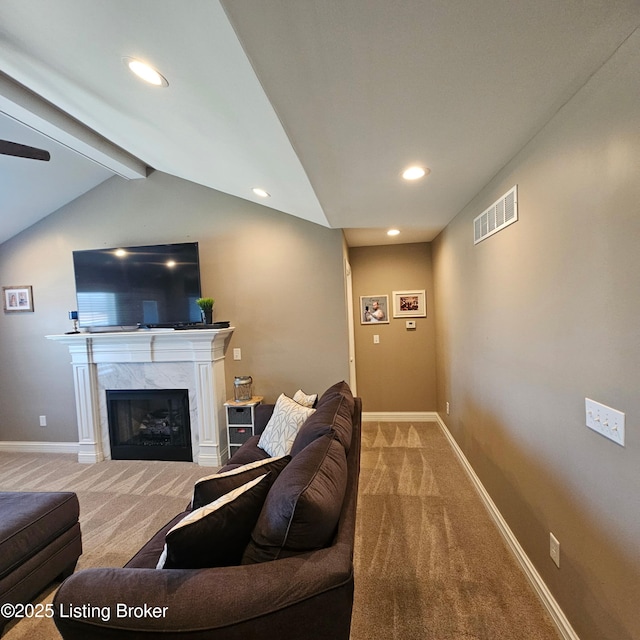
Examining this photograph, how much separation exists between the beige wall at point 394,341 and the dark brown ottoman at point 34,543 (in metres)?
3.33

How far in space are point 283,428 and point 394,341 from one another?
98.5 inches

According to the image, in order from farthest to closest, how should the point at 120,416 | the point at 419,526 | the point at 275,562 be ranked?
the point at 120,416 → the point at 419,526 → the point at 275,562

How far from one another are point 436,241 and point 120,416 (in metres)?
4.26

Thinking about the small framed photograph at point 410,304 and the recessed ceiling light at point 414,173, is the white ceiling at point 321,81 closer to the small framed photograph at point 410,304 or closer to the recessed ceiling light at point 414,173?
the recessed ceiling light at point 414,173

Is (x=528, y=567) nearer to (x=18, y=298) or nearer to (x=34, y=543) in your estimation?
(x=34, y=543)

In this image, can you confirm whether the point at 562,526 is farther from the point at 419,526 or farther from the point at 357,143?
the point at 357,143

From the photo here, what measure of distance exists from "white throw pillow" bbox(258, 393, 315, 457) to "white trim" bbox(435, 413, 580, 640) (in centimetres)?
143

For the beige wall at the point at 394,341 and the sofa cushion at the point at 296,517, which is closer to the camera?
the sofa cushion at the point at 296,517

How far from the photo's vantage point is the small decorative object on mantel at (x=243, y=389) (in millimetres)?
3417

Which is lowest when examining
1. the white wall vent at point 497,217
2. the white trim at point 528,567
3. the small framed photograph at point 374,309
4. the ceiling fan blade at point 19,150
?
the white trim at point 528,567

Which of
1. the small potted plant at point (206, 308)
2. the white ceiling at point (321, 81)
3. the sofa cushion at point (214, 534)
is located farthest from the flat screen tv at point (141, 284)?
the sofa cushion at point (214, 534)

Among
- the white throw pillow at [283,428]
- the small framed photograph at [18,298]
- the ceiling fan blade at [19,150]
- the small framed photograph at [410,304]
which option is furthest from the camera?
the small framed photograph at [410,304]

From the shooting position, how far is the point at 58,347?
12.6 feet

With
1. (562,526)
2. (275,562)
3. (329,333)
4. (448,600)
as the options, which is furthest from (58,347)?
(562,526)
